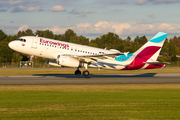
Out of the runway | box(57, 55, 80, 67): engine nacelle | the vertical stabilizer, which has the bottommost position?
the runway

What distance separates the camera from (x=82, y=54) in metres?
35.4

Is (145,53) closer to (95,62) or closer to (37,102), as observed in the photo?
(95,62)

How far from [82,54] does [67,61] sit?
11.1 feet

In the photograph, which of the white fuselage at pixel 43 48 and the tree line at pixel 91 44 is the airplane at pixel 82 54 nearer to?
the white fuselage at pixel 43 48

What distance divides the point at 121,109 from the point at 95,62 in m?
22.5

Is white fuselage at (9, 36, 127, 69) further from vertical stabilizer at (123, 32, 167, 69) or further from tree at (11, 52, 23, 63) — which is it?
tree at (11, 52, 23, 63)

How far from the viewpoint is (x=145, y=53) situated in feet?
124

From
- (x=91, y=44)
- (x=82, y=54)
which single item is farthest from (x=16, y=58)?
(x=82, y=54)

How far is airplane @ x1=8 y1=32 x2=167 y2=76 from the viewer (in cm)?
3397

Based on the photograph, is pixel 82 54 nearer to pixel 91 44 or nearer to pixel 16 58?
pixel 16 58

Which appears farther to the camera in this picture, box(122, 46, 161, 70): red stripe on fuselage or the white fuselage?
box(122, 46, 161, 70): red stripe on fuselage

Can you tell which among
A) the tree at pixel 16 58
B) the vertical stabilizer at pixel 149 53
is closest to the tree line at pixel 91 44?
the tree at pixel 16 58

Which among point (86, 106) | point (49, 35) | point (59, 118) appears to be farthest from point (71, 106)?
point (49, 35)

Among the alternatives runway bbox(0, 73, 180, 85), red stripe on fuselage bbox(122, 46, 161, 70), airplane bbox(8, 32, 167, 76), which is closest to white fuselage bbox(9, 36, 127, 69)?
airplane bbox(8, 32, 167, 76)
